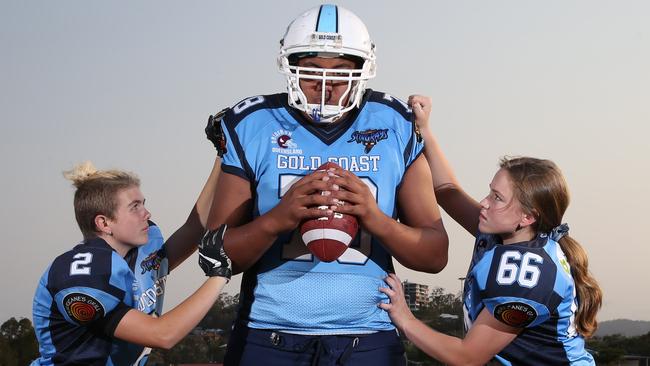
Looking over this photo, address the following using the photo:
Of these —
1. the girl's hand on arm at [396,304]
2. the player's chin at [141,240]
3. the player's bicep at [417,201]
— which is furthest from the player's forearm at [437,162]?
the player's chin at [141,240]

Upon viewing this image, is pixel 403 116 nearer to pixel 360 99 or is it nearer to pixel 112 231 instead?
Answer: pixel 360 99

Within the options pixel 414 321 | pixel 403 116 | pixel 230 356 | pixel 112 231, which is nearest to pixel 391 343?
pixel 414 321

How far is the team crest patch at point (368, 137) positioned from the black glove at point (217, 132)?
569mm

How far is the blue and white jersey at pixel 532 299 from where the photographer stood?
4023 mm

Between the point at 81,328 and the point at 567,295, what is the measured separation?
2.33m

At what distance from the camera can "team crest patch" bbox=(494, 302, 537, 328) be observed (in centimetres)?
402

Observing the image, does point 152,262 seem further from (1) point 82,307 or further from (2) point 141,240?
(1) point 82,307

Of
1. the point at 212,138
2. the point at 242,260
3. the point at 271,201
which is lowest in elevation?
the point at 242,260

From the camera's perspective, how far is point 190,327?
429cm

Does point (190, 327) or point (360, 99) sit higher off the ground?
point (360, 99)

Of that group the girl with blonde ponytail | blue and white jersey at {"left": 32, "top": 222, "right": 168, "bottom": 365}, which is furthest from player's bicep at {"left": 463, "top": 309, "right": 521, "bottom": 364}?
blue and white jersey at {"left": 32, "top": 222, "right": 168, "bottom": 365}

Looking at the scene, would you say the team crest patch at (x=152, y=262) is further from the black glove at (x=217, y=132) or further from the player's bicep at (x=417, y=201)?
the player's bicep at (x=417, y=201)

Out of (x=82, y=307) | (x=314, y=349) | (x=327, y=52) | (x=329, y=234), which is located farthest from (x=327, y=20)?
(x=82, y=307)

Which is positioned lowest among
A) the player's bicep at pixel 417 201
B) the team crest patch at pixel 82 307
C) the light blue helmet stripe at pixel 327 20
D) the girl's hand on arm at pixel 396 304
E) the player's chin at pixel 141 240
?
the team crest patch at pixel 82 307
